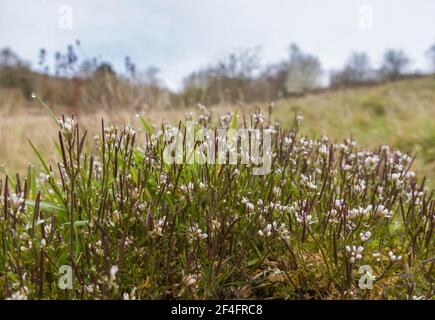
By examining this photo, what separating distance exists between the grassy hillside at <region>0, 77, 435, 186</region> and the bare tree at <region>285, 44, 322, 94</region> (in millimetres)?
4297

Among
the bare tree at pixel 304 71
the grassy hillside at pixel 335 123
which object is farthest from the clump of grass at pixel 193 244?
the bare tree at pixel 304 71

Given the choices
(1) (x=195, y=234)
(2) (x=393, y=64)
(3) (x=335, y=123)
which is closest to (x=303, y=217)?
(1) (x=195, y=234)

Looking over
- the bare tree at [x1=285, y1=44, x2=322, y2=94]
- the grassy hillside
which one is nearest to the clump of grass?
the grassy hillside

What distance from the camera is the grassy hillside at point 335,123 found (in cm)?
514

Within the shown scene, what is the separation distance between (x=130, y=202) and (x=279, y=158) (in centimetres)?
85

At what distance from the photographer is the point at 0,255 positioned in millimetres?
1439

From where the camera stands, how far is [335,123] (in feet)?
25.6

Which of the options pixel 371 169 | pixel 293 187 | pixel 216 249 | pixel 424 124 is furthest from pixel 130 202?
pixel 424 124

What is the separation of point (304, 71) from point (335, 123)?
31.7ft

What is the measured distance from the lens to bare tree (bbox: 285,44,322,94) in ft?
50.7

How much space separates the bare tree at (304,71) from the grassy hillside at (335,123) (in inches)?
169

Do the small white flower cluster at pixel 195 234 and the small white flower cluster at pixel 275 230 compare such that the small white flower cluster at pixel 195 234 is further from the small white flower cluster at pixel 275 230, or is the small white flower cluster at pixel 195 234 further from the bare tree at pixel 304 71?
the bare tree at pixel 304 71

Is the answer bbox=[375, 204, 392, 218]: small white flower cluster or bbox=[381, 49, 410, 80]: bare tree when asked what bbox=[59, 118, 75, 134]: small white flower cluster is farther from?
bbox=[381, 49, 410, 80]: bare tree
